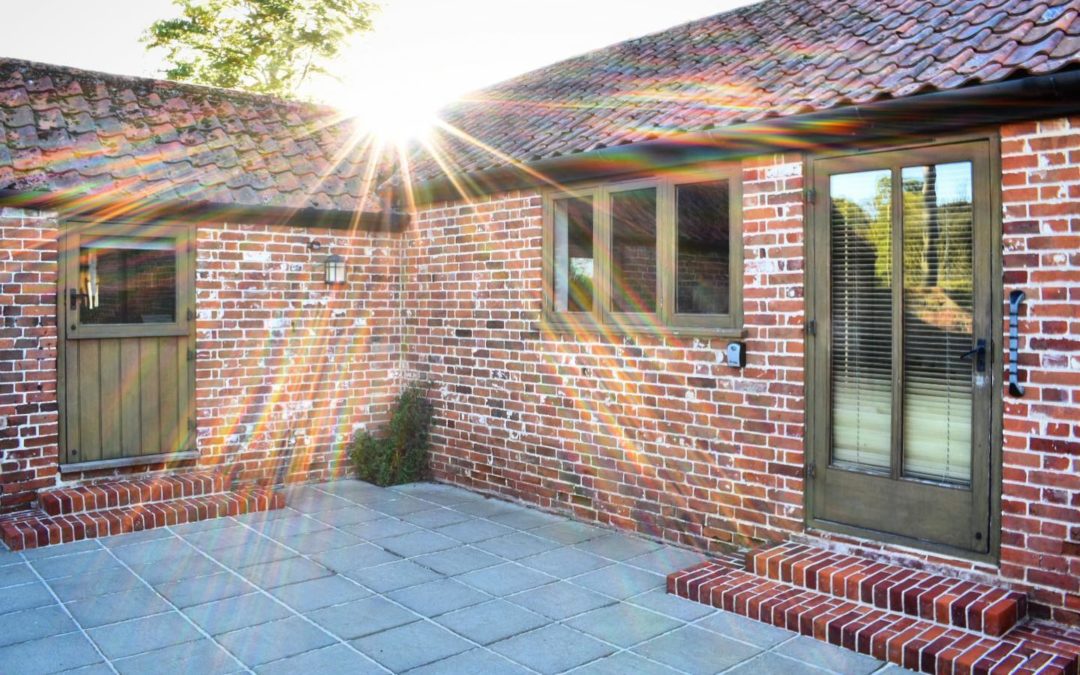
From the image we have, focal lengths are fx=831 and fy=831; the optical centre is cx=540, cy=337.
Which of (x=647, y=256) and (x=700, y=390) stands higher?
(x=647, y=256)

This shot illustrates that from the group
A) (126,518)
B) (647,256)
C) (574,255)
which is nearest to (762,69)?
(647,256)

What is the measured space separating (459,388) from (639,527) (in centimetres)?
244

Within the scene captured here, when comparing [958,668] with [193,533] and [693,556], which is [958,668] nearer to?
[693,556]

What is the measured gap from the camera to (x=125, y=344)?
22.8 feet

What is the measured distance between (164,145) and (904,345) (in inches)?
249

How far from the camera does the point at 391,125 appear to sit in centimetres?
990

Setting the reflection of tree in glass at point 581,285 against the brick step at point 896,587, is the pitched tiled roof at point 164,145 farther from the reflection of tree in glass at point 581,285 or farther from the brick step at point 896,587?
the brick step at point 896,587

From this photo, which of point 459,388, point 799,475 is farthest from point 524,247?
point 799,475

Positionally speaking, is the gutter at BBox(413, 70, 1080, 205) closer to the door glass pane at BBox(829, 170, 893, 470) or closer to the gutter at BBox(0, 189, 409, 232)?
the door glass pane at BBox(829, 170, 893, 470)

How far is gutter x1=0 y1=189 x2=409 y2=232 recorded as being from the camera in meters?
6.38

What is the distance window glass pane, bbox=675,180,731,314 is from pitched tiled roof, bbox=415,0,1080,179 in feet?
1.77

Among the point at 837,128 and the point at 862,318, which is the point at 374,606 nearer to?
the point at 862,318

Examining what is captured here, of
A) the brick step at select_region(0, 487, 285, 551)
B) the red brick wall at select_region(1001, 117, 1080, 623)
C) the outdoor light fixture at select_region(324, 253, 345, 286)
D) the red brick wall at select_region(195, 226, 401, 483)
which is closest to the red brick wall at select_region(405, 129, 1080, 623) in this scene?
the red brick wall at select_region(1001, 117, 1080, 623)

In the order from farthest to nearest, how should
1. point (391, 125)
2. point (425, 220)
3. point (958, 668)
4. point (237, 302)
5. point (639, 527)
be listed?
point (391, 125), point (425, 220), point (237, 302), point (639, 527), point (958, 668)
